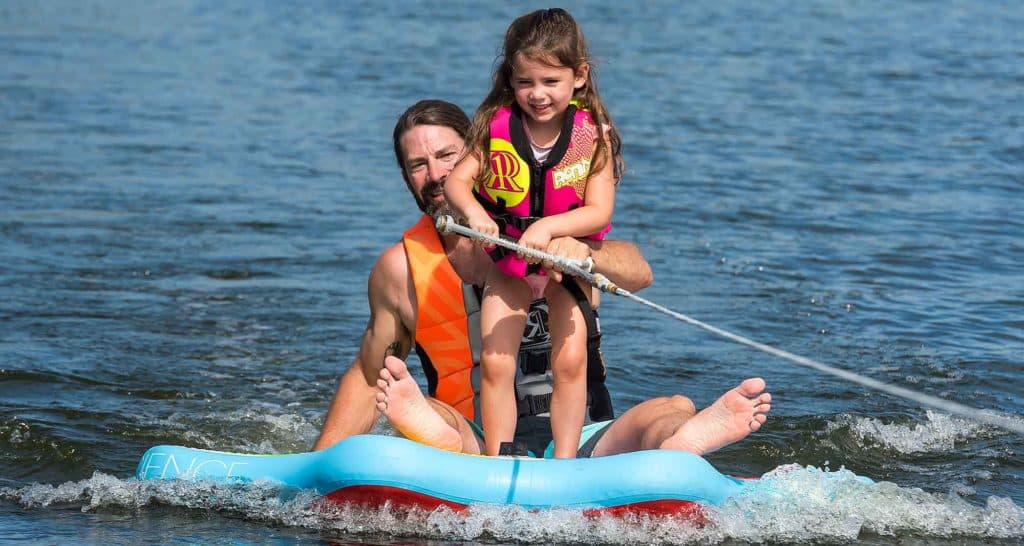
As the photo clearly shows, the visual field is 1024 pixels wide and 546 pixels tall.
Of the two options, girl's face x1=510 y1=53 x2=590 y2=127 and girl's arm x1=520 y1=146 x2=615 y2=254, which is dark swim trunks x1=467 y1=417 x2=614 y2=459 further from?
girl's face x1=510 y1=53 x2=590 y2=127

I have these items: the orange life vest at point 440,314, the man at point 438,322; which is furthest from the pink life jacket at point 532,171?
the orange life vest at point 440,314

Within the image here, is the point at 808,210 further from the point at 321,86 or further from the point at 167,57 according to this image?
the point at 167,57

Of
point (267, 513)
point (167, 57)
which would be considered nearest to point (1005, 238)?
point (267, 513)

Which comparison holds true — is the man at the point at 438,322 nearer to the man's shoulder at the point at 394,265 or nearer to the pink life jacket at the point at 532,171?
the man's shoulder at the point at 394,265

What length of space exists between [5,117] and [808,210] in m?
8.87

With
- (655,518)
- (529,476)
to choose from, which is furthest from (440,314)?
(655,518)

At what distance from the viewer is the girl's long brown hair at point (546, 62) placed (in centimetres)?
499

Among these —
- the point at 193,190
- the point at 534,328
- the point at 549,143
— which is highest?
the point at 549,143

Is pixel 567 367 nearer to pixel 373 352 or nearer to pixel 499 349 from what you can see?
pixel 499 349

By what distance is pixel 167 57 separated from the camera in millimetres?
19922

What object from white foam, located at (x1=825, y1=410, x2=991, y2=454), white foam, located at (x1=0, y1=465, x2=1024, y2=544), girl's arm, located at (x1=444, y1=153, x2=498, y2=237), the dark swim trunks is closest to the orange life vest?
the dark swim trunks

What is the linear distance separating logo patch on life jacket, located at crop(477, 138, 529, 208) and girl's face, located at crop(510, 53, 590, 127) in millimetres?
153

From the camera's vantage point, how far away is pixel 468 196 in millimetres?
5102

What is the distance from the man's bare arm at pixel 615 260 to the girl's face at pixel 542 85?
453 mm
